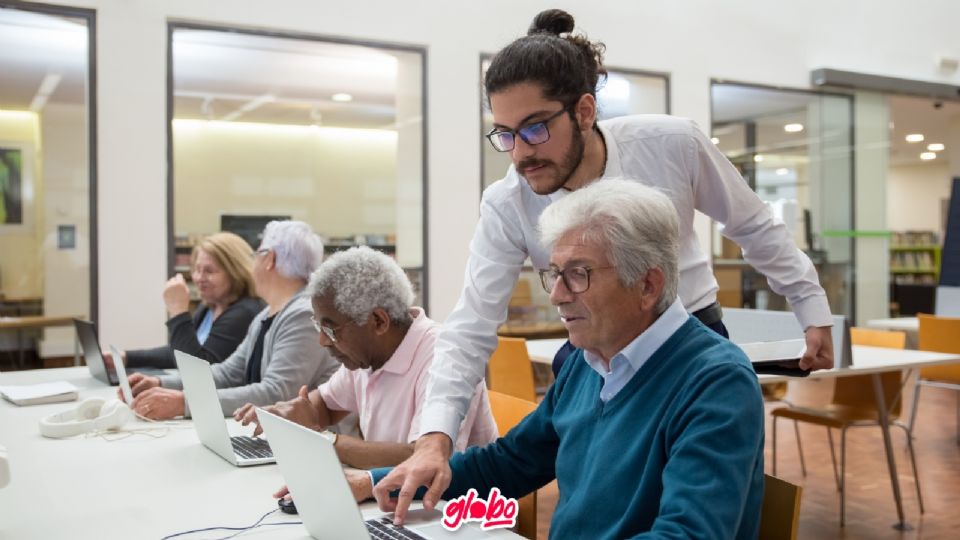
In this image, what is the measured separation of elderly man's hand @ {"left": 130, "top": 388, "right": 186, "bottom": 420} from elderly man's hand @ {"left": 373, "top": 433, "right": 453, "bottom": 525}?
1.27 meters

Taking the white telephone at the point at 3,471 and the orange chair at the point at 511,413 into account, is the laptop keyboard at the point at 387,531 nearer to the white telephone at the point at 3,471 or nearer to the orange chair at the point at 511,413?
the orange chair at the point at 511,413

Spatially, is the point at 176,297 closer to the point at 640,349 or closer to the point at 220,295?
the point at 220,295

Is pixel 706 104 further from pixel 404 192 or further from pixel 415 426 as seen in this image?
pixel 415 426

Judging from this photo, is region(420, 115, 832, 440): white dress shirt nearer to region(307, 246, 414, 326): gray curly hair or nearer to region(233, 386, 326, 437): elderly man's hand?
region(307, 246, 414, 326): gray curly hair

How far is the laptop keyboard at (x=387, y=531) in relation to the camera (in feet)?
5.08

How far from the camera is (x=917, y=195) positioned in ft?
60.6

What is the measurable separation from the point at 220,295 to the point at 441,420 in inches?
96.5

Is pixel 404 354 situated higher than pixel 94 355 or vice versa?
pixel 404 354

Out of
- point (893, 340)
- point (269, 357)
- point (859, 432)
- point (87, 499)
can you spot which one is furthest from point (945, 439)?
point (87, 499)

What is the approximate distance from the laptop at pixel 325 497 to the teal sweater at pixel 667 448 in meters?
0.16

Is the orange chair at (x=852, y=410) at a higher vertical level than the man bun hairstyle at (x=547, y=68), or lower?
lower

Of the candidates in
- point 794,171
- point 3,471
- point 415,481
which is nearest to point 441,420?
point 415,481

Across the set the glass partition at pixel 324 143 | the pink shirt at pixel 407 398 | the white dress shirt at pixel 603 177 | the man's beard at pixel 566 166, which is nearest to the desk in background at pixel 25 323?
the glass partition at pixel 324 143

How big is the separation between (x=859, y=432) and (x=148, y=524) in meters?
5.71
